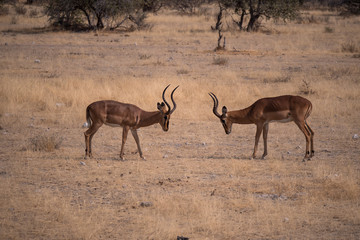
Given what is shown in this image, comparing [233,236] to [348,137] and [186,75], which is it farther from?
[186,75]

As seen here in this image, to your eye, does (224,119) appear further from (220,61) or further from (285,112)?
(220,61)

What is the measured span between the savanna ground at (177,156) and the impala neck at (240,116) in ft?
2.15

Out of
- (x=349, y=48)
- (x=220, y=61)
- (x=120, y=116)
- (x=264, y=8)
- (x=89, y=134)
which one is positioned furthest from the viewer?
(x=264, y=8)

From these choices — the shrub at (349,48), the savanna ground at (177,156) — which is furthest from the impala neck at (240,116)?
the shrub at (349,48)

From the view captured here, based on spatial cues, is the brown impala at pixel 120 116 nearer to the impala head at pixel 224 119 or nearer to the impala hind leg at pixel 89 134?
the impala hind leg at pixel 89 134

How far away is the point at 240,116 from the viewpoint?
10469 millimetres

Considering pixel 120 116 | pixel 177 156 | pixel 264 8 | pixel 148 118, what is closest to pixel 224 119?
pixel 177 156

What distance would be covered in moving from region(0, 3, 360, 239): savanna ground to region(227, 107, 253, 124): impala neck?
2.15 feet

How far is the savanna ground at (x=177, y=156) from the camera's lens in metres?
6.71

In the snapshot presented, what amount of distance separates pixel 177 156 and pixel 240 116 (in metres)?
1.48

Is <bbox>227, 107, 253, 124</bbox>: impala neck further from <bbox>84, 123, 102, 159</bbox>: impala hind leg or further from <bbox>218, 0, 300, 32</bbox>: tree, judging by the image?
<bbox>218, 0, 300, 32</bbox>: tree

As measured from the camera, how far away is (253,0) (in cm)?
3294

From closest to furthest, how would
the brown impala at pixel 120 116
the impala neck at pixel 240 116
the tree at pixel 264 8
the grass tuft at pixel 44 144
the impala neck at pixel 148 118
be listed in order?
the brown impala at pixel 120 116, the impala neck at pixel 148 118, the grass tuft at pixel 44 144, the impala neck at pixel 240 116, the tree at pixel 264 8

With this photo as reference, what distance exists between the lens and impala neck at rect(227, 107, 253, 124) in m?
10.4
